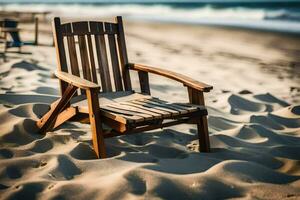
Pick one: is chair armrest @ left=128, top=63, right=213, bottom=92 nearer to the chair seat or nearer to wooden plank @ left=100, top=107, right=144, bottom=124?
the chair seat

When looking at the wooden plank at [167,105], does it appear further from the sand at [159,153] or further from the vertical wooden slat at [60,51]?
the vertical wooden slat at [60,51]

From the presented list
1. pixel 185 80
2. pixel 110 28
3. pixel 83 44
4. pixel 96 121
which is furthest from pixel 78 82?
pixel 110 28

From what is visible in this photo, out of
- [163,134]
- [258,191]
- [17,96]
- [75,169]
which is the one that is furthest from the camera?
[17,96]

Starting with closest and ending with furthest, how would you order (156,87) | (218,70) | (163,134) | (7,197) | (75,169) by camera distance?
(7,197) → (75,169) → (163,134) → (156,87) → (218,70)

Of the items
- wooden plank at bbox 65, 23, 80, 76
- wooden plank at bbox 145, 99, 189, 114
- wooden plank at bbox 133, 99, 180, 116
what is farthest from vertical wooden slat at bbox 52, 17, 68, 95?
wooden plank at bbox 145, 99, 189, 114

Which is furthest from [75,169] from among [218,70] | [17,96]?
[218,70]

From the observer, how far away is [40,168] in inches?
119

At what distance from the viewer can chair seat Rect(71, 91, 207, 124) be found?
3045mm

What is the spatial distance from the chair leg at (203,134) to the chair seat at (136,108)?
0.52ft

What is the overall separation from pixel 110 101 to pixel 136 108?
1.48 feet

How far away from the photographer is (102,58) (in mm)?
4285

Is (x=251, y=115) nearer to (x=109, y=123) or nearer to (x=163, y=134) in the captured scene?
(x=163, y=134)

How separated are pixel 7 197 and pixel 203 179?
4.62 ft

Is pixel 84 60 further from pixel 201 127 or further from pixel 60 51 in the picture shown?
pixel 201 127
